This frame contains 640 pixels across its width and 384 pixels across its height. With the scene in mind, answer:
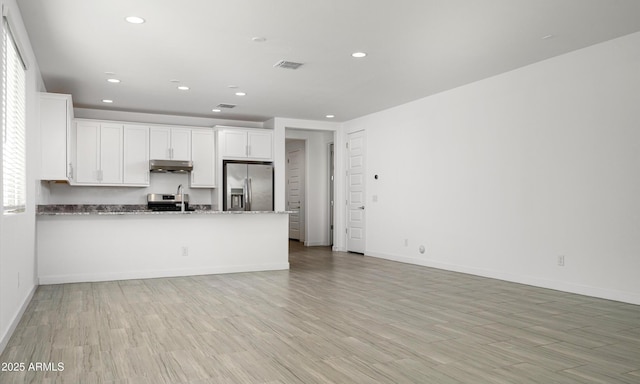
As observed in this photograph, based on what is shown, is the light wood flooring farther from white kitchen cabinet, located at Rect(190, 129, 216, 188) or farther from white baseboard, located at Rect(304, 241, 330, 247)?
white baseboard, located at Rect(304, 241, 330, 247)

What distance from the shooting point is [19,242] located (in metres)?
4.18

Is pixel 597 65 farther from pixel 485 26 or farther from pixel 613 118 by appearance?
pixel 485 26

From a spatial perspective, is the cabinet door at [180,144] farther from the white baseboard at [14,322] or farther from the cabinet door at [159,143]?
the white baseboard at [14,322]

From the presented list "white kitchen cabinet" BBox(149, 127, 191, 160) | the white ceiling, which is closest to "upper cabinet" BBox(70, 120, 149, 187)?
"white kitchen cabinet" BBox(149, 127, 191, 160)

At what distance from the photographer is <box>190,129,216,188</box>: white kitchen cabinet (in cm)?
878

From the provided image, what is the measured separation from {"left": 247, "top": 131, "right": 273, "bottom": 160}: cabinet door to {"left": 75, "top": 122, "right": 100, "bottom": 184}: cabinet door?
2.65 m

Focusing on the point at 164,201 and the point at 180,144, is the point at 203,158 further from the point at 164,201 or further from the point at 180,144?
the point at 164,201

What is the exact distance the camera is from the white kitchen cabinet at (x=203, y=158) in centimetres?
878

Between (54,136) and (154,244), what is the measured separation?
6.17ft

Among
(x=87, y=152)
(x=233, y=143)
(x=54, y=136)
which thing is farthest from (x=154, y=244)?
(x=233, y=143)

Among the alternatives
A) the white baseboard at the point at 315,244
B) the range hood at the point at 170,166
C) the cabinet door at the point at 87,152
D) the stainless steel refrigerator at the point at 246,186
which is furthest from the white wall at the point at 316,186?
the cabinet door at the point at 87,152

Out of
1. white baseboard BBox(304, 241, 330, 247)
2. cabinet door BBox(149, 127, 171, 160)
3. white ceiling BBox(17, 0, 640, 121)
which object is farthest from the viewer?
white baseboard BBox(304, 241, 330, 247)

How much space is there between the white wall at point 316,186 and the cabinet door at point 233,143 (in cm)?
207

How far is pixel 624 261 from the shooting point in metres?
4.77
